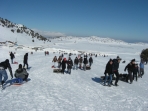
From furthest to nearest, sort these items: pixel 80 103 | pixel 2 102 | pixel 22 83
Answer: pixel 22 83 < pixel 80 103 < pixel 2 102

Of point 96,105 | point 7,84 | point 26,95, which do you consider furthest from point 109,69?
point 7,84

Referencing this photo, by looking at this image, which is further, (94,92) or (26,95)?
(94,92)

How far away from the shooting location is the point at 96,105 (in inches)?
300

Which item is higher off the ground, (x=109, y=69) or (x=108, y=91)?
(x=109, y=69)

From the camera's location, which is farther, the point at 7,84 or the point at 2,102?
the point at 7,84

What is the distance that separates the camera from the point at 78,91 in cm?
970

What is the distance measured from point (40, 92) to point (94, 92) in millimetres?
3286

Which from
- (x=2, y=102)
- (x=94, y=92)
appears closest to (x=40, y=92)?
(x=2, y=102)

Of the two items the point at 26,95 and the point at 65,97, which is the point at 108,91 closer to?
the point at 65,97

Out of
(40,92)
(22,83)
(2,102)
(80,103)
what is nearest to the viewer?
(2,102)

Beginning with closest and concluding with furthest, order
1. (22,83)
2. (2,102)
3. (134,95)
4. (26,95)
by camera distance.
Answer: (2,102) → (26,95) → (134,95) → (22,83)

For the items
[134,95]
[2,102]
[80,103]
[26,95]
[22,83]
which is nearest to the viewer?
[2,102]

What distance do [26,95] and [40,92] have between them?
888 millimetres

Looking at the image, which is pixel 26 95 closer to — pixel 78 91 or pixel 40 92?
pixel 40 92
